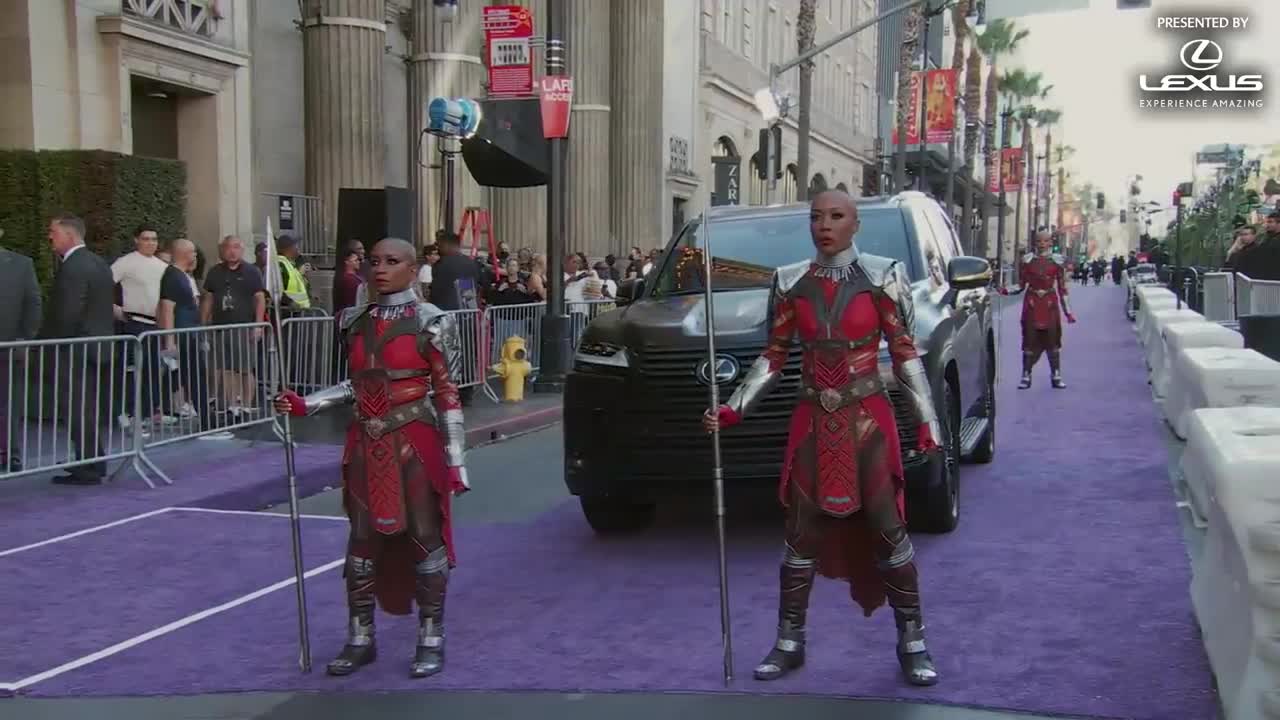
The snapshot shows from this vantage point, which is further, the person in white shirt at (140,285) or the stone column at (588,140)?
the stone column at (588,140)

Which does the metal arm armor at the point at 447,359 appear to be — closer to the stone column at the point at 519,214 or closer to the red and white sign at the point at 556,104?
the red and white sign at the point at 556,104

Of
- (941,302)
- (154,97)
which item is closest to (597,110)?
(154,97)

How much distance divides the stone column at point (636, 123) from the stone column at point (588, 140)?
215 cm

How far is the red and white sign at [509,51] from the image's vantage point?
1775 cm

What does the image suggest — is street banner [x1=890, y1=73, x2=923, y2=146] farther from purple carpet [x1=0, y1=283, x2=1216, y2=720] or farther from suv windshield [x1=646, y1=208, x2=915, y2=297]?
suv windshield [x1=646, y1=208, x2=915, y2=297]

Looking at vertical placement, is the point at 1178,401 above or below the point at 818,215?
below

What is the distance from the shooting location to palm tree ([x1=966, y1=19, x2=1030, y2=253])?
7036cm

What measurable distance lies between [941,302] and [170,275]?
7.18 metres

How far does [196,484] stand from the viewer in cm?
1029

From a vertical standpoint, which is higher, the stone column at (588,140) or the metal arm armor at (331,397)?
the stone column at (588,140)

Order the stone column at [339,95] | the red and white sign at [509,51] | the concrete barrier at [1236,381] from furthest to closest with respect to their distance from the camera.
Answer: the stone column at [339,95]
the red and white sign at [509,51]
the concrete barrier at [1236,381]

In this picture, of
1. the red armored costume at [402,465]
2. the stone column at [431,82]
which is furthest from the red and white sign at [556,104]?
the red armored costume at [402,465]

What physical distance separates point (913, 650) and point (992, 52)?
76093 mm

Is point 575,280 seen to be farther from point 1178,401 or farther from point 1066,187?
point 1066,187
